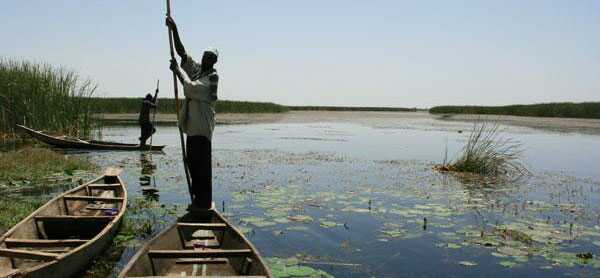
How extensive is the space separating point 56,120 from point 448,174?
16.2 meters

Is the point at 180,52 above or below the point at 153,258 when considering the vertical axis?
above

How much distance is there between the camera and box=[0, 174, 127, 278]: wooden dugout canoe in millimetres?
4719

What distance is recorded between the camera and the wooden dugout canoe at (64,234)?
472cm

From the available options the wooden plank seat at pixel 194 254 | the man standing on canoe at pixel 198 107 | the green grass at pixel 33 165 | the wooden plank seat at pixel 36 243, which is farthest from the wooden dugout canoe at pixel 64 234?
the green grass at pixel 33 165

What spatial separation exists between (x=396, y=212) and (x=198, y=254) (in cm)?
516

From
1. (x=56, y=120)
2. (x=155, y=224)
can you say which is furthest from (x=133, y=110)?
(x=155, y=224)

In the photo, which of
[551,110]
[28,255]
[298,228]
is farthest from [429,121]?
[28,255]

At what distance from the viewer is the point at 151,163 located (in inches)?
608

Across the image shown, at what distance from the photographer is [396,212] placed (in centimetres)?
939

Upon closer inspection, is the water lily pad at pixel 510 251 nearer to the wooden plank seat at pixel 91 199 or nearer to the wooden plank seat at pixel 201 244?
the wooden plank seat at pixel 201 244

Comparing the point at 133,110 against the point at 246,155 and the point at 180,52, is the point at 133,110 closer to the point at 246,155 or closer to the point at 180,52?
the point at 246,155

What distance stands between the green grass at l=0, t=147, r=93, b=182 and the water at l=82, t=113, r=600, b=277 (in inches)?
55.0

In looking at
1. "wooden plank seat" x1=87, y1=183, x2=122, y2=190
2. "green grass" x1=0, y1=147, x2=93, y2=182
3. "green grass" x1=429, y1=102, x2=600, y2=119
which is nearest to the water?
"wooden plank seat" x1=87, y1=183, x2=122, y2=190

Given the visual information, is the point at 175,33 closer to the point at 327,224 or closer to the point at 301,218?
the point at 301,218
